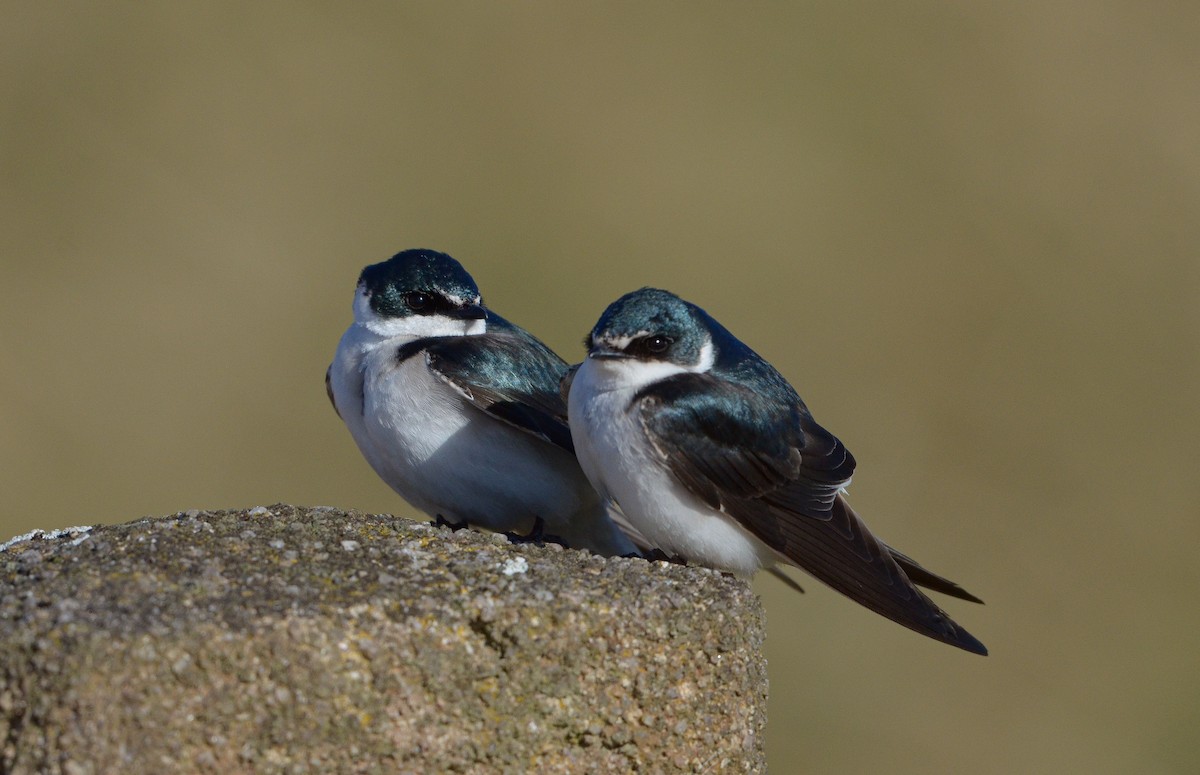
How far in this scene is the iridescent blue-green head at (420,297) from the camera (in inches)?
204

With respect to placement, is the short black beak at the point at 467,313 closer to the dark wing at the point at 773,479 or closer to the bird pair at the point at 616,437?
the bird pair at the point at 616,437

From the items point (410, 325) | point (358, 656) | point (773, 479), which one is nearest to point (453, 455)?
point (410, 325)

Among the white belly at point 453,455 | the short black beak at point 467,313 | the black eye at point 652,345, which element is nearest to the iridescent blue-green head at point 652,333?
the black eye at point 652,345

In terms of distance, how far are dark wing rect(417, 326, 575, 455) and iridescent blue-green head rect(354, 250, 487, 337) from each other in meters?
0.10

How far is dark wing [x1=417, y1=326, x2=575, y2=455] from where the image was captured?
4922mm

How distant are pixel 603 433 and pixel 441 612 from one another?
5.57 ft

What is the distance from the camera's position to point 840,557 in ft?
14.4

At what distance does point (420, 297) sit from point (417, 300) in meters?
0.02

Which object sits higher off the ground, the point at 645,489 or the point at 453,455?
→ the point at 645,489

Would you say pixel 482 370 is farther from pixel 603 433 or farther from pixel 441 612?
pixel 441 612

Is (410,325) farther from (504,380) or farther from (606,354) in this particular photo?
(606,354)

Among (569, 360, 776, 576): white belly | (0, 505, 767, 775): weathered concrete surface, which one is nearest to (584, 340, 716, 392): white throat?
(569, 360, 776, 576): white belly

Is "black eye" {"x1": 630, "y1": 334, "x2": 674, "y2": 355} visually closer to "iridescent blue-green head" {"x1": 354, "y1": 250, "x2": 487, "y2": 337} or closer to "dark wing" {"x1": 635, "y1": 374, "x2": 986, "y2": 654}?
"dark wing" {"x1": 635, "y1": 374, "x2": 986, "y2": 654}

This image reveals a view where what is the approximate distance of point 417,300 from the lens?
5.19m
